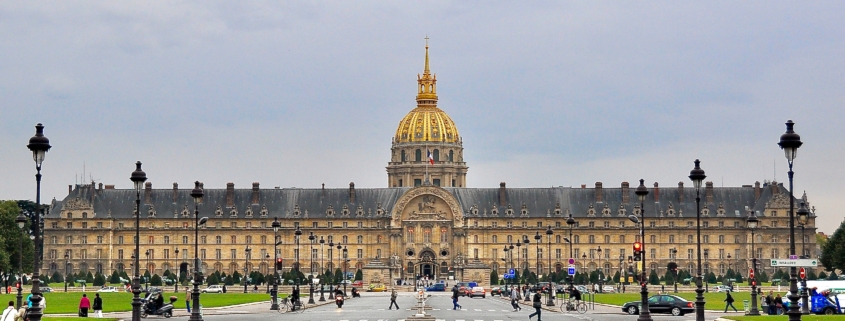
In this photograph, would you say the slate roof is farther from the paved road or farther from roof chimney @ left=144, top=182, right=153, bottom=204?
the paved road

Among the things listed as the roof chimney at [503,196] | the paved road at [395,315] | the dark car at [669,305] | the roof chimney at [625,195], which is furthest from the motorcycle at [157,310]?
the roof chimney at [625,195]

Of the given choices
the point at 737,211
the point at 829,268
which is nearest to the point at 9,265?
the point at 829,268

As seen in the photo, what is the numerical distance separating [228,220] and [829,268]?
71.5 metres

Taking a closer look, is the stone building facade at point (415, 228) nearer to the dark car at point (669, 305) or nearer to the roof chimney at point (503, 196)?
the roof chimney at point (503, 196)

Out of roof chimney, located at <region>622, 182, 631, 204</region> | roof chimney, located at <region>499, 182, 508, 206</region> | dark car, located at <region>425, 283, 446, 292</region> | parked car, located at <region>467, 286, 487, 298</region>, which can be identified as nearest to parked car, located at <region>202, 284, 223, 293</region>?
dark car, located at <region>425, 283, 446, 292</region>

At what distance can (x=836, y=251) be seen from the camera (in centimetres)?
13138

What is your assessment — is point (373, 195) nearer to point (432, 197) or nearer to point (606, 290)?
point (432, 197)

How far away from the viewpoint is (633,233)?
174 metres

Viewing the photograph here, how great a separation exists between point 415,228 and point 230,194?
72.8 feet

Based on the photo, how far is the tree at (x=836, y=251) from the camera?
13025 cm

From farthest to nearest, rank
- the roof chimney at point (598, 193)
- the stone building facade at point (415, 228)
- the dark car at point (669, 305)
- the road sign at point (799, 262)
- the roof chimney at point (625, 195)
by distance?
the roof chimney at point (598, 193)
the roof chimney at point (625, 195)
the stone building facade at point (415, 228)
the dark car at point (669, 305)
the road sign at point (799, 262)

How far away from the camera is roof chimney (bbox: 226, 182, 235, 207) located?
7023 inches

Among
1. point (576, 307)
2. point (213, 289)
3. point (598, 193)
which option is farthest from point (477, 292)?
point (598, 193)

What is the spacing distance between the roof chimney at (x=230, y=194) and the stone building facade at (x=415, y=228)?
6.5 inches
